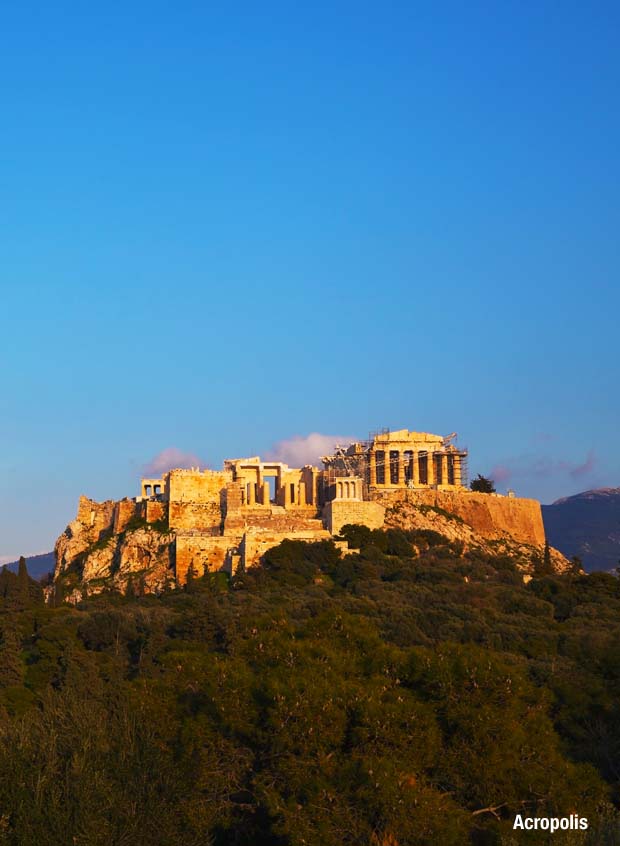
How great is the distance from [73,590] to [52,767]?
127 ft

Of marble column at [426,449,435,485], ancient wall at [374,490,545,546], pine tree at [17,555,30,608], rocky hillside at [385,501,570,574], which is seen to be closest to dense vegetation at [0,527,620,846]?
pine tree at [17,555,30,608]

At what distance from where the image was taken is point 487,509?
2827 inches

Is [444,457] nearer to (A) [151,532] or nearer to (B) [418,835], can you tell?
(A) [151,532]

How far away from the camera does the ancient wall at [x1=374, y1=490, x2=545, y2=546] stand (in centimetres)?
6988

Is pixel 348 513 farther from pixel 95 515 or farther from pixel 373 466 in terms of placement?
pixel 95 515

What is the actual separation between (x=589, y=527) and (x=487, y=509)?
99890 mm

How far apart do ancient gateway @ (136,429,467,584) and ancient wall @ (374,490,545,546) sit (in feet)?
2.86

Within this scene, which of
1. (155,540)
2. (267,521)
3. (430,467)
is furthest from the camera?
(430,467)

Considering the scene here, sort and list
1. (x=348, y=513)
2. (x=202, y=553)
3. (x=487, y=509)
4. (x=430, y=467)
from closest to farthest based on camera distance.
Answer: (x=202, y=553)
(x=348, y=513)
(x=487, y=509)
(x=430, y=467)

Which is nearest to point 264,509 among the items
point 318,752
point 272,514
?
point 272,514

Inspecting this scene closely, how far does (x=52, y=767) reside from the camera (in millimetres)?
27438

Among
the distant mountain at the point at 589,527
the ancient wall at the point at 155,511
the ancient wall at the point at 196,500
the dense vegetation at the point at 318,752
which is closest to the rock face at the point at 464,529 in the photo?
the ancient wall at the point at 196,500

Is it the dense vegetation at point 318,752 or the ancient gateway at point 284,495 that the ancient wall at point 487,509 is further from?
the dense vegetation at point 318,752

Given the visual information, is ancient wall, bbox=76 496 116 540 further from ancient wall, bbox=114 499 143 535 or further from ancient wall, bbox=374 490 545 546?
ancient wall, bbox=374 490 545 546
